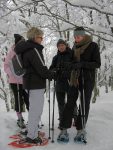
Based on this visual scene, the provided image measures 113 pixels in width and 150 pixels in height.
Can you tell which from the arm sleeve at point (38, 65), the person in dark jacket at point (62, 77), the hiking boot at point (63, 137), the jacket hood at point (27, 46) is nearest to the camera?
the arm sleeve at point (38, 65)

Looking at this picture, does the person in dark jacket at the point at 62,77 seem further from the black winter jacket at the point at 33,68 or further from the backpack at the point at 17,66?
the black winter jacket at the point at 33,68

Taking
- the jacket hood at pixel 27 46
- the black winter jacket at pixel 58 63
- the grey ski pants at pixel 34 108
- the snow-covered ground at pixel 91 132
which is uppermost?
the jacket hood at pixel 27 46

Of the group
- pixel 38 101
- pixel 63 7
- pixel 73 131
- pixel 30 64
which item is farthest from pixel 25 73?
pixel 63 7

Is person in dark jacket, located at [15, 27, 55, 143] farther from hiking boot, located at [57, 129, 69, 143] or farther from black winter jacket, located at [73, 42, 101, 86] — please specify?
black winter jacket, located at [73, 42, 101, 86]

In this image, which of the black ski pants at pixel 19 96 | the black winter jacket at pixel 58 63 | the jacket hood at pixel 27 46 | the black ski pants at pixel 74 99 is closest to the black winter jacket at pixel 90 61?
the black ski pants at pixel 74 99

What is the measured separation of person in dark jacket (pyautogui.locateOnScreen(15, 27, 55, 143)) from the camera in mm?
5926

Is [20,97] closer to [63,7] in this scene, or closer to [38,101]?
[38,101]

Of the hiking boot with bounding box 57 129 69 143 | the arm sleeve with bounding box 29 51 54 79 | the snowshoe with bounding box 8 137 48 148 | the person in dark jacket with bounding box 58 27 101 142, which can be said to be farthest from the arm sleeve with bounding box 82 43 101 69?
the snowshoe with bounding box 8 137 48 148

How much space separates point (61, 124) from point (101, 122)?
67.1 inches

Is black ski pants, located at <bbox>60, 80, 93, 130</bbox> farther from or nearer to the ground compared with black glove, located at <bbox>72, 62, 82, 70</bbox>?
nearer to the ground

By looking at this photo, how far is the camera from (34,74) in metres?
5.96

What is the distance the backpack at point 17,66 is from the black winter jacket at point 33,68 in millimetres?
498

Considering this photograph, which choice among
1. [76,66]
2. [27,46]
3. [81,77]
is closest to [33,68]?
[27,46]

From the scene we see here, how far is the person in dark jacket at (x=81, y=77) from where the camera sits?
6316 mm
